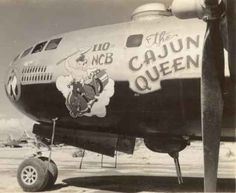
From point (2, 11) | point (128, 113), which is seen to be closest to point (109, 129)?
point (128, 113)

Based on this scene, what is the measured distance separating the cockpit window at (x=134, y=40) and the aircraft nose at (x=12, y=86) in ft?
9.52

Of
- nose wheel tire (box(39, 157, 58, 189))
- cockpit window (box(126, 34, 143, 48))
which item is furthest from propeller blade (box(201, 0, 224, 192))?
nose wheel tire (box(39, 157, 58, 189))

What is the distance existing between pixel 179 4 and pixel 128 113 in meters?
3.76

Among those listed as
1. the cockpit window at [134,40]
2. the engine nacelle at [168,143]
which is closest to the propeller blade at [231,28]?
the cockpit window at [134,40]

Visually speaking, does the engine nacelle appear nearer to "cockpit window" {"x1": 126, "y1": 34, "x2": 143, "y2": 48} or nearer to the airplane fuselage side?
the airplane fuselage side

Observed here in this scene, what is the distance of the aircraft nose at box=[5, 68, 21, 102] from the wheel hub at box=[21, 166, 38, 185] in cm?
163

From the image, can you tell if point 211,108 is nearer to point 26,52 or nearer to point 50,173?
point 50,173

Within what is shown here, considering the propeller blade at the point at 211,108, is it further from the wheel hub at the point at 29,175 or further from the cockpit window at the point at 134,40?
the wheel hub at the point at 29,175

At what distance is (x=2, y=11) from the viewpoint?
8805 millimetres

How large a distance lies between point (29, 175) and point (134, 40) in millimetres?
3703

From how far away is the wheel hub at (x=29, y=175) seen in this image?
912 centimetres

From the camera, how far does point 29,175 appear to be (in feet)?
30.1

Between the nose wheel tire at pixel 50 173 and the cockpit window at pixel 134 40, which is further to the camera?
the nose wheel tire at pixel 50 173

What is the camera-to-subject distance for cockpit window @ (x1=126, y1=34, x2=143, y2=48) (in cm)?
806
